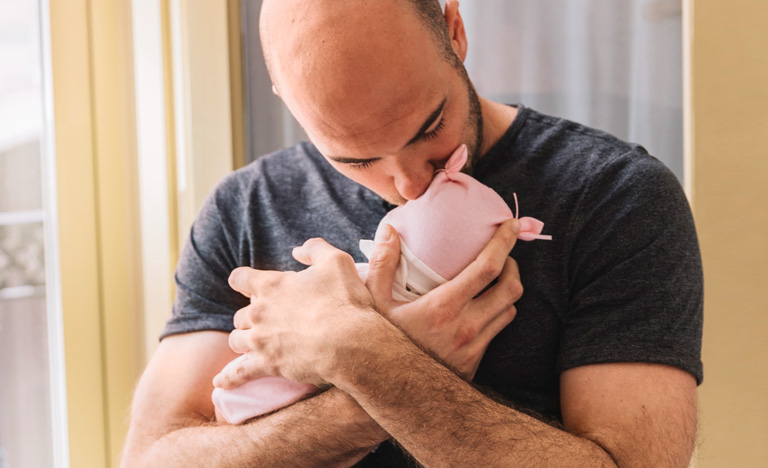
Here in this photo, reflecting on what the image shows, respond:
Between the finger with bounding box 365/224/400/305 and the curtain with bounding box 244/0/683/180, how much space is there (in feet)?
2.47

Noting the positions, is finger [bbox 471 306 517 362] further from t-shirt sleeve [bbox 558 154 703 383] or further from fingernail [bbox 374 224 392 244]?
fingernail [bbox 374 224 392 244]

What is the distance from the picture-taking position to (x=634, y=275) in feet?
3.56

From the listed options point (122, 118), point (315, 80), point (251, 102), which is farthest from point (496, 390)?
point (122, 118)

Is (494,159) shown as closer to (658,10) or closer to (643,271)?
(643,271)

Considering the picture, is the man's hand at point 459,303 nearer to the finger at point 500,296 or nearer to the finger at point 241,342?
the finger at point 500,296

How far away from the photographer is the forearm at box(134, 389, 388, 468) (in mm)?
1062

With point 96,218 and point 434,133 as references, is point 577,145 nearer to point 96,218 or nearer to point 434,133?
point 434,133

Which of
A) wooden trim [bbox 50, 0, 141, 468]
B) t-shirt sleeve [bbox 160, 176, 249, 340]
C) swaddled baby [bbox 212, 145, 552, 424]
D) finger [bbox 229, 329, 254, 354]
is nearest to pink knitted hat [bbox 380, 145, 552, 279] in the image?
swaddled baby [bbox 212, 145, 552, 424]

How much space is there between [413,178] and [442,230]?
0.11 meters

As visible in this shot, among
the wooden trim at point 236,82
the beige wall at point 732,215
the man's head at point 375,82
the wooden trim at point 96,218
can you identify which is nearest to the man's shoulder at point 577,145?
the man's head at point 375,82

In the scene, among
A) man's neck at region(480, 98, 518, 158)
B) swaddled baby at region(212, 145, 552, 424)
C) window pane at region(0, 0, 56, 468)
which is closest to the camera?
swaddled baby at region(212, 145, 552, 424)

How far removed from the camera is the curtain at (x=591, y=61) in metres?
1.52

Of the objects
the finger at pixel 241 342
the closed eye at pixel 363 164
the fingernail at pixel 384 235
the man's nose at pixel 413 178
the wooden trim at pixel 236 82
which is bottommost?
the finger at pixel 241 342

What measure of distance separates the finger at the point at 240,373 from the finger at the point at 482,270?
0.35 meters
